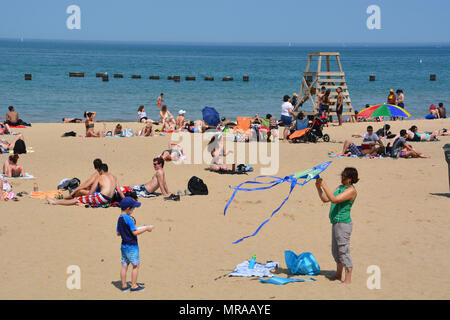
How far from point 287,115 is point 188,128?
3246 millimetres

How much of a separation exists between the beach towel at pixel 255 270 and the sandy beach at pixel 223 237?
0.09 meters

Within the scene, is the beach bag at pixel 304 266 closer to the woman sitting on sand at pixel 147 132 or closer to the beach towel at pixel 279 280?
the beach towel at pixel 279 280

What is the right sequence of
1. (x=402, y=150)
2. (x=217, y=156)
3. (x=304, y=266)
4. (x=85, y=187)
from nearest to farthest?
(x=304, y=266), (x=85, y=187), (x=217, y=156), (x=402, y=150)

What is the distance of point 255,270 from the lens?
7.49 metres

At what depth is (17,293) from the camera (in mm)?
6730

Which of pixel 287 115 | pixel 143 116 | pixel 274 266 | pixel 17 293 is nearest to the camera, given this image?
pixel 17 293

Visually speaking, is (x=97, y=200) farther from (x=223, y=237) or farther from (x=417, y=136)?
(x=417, y=136)

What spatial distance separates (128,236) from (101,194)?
12.9 feet

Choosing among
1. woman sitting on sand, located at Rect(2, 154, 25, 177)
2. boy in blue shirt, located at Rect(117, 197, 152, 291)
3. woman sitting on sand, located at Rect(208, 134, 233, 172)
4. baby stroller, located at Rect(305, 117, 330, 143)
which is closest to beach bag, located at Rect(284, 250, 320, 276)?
boy in blue shirt, located at Rect(117, 197, 152, 291)

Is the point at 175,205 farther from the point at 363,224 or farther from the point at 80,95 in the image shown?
the point at 80,95

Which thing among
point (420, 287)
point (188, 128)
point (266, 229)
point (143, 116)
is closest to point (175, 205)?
point (266, 229)

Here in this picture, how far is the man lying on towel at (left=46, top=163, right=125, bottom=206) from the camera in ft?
34.5

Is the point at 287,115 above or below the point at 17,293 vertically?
above

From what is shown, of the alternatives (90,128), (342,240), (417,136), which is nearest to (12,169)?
(90,128)
